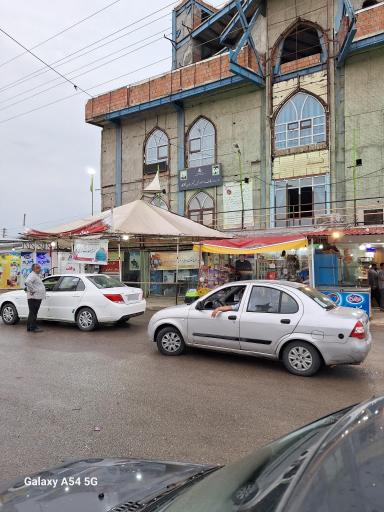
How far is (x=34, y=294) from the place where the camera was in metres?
9.73

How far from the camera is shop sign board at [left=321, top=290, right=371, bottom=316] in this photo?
11.5m

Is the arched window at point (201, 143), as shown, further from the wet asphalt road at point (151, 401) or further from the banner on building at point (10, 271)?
the wet asphalt road at point (151, 401)

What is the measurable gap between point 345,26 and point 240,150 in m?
7.89

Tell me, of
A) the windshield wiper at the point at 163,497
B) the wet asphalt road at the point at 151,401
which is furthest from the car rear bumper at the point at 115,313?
the windshield wiper at the point at 163,497

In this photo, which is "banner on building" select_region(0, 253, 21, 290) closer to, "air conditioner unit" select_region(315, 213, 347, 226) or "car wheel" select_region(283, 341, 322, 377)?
"air conditioner unit" select_region(315, 213, 347, 226)

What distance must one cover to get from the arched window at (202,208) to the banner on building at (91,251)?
33.8 feet

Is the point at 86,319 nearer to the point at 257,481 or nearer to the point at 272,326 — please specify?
the point at 272,326

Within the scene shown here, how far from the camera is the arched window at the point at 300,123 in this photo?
19609mm

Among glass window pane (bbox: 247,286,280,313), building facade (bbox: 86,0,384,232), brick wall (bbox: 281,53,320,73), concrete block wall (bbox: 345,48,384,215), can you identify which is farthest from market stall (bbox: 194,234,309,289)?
brick wall (bbox: 281,53,320,73)

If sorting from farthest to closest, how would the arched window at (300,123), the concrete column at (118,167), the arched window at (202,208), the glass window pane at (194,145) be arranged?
1. the concrete column at (118,167)
2. the glass window pane at (194,145)
3. the arched window at (202,208)
4. the arched window at (300,123)

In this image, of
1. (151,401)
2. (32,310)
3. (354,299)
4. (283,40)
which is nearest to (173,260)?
(354,299)

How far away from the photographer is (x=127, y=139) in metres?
26.2

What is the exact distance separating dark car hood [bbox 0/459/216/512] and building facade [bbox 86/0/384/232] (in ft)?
56.9

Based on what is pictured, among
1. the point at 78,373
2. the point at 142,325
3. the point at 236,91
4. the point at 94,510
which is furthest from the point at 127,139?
the point at 94,510
